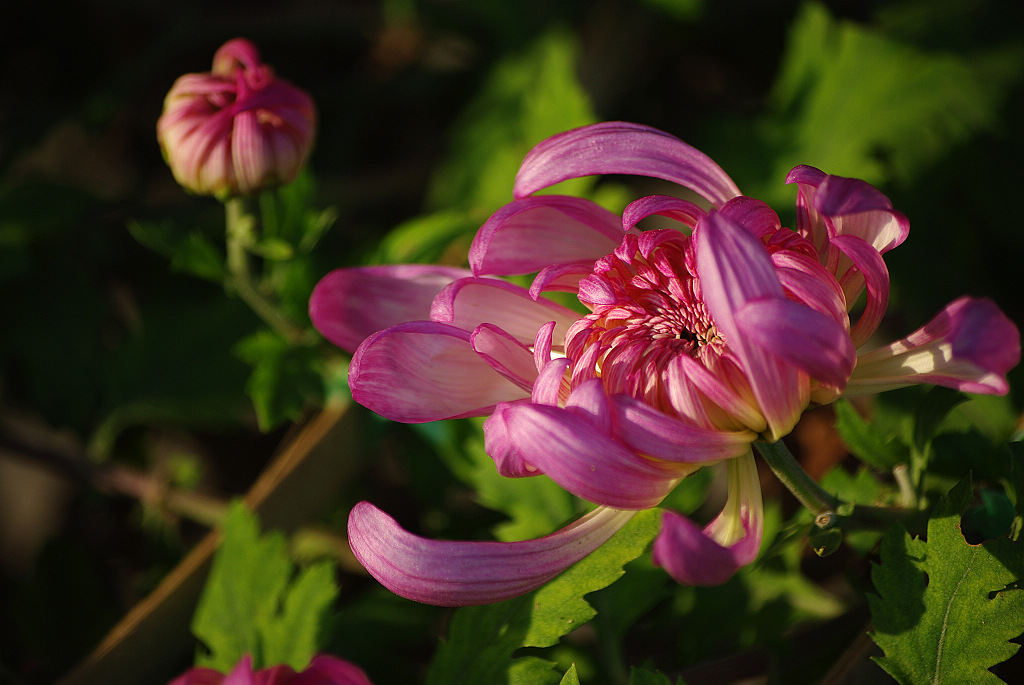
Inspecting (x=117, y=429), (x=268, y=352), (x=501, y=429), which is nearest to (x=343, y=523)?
(x=268, y=352)

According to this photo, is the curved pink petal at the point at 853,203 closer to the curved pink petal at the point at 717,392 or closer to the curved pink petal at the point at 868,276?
the curved pink petal at the point at 868,276

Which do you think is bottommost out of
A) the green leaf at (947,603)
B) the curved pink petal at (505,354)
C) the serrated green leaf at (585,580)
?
the green leaf at (947,603)

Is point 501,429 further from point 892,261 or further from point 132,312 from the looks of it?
point 132,312

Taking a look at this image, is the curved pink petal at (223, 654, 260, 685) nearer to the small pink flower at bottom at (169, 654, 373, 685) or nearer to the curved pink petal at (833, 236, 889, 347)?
the small pink flower at bottom at (169, 654, 373, 685)

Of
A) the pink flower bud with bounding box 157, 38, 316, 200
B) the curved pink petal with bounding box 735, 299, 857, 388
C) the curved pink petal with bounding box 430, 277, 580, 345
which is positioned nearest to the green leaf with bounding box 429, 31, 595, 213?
the pink flower bud with bounding box 157, 38, 316, 200

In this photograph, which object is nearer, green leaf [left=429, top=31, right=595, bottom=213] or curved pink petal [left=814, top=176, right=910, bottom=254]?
curved pink petal [left=814, top=176, right=910, bottom=254]

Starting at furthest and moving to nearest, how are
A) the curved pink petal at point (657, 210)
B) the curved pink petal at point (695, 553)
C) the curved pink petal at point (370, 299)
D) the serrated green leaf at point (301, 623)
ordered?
the serrated green leaf at point (301, 623) → the curved pink petal at point (370, 299) → the curved pink petal at point (657, 210) → the curved pink petal at point (695, 553)

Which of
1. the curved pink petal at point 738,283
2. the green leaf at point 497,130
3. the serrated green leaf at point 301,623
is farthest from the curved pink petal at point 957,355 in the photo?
the green leaf at point 497,130
